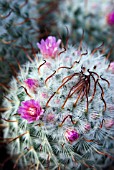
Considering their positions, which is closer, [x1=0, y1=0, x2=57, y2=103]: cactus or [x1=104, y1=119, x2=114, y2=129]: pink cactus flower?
[x1=104, y1=119, x2=114, y2=129]: pink cactus flower

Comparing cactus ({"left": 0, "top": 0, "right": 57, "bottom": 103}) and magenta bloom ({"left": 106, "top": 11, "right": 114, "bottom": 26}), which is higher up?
magenta bloom ({"left": 106, "top": 11, "right": 114, "bottom": 26})

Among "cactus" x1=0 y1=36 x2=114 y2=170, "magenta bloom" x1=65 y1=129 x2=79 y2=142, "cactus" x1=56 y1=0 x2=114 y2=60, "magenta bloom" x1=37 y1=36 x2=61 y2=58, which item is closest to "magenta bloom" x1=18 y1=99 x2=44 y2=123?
"cactus" x1=0 y1=36 x2=114 y2=170

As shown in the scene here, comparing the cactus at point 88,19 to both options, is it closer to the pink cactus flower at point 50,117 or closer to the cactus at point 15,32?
the cactus at point 15,32

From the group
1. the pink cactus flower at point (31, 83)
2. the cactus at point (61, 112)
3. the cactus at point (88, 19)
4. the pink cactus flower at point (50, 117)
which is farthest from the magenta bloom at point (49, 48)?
the cactus at point (88, 19)

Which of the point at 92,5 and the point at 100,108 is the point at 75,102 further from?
the point at 92,5

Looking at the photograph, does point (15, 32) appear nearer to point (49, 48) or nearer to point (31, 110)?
point (49, 48)

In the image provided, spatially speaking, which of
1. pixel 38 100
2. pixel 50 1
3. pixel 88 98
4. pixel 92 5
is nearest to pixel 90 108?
pixel 88 98

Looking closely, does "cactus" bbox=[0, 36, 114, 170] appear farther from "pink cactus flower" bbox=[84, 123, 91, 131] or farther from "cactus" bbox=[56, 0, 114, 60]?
"cactus" bbox=[56, 0, 114, 60]
